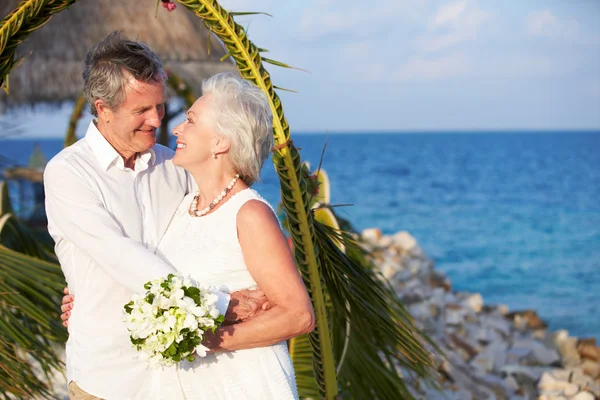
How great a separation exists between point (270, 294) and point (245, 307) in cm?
13

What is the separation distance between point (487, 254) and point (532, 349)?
44.8 ft

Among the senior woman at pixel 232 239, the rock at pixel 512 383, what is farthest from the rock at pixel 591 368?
the senior woman at pixel 232 239

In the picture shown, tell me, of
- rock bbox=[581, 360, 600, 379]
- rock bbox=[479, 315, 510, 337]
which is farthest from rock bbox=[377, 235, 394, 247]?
rock bbox=[581, 360, 600, 379]

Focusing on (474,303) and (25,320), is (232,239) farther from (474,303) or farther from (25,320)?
(474,303)

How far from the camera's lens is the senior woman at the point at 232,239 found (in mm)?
2514

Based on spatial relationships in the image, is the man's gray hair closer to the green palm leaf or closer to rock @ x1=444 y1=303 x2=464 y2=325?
the green palm leaf

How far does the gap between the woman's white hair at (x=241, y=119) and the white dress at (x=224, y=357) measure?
0.12 meters

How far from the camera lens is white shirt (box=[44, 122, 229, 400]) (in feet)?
8.45

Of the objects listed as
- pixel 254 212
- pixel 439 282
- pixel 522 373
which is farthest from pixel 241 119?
pixel 439 282

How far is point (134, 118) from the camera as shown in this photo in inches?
110

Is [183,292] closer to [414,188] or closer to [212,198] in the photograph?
→ [212,198]

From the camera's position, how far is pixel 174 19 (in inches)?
356

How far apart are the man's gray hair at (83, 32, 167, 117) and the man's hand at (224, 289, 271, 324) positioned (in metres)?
0.85

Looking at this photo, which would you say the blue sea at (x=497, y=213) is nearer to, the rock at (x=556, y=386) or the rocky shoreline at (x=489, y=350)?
the rocky shoreline at (x=489, y=350)
